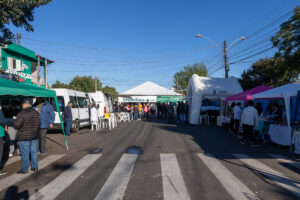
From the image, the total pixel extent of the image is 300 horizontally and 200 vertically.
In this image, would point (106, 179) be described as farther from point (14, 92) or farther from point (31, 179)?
point (14, 92)

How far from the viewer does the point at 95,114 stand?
48.9 feet

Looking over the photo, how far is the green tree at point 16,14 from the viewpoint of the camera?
23.6 feet

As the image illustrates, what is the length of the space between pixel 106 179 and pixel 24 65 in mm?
20216

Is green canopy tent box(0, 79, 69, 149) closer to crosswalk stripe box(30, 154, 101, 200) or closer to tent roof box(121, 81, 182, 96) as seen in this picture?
crosswalk stripe box(30, 154, 101, 200)

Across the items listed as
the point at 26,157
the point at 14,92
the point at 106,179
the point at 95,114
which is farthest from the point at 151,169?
the point at 95,114

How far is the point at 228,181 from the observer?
481 cm

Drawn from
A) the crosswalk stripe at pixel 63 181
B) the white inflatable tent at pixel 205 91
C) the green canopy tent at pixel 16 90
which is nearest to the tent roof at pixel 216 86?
the white inflatable tent at pixel 205 91

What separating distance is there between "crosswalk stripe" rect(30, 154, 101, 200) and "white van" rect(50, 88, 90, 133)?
23.5 ft

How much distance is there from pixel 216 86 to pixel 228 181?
1576 cm

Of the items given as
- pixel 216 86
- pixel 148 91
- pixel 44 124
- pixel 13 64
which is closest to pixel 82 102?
pixel 44 124

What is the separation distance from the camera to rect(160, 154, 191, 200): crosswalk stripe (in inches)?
158

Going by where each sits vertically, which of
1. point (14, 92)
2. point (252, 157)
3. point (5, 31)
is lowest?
point (252, 157)

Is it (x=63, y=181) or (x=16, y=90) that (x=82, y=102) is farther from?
(x=63, y=181)

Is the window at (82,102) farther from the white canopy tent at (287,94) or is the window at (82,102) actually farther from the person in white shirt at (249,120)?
the white canopy tent at (287,94)
